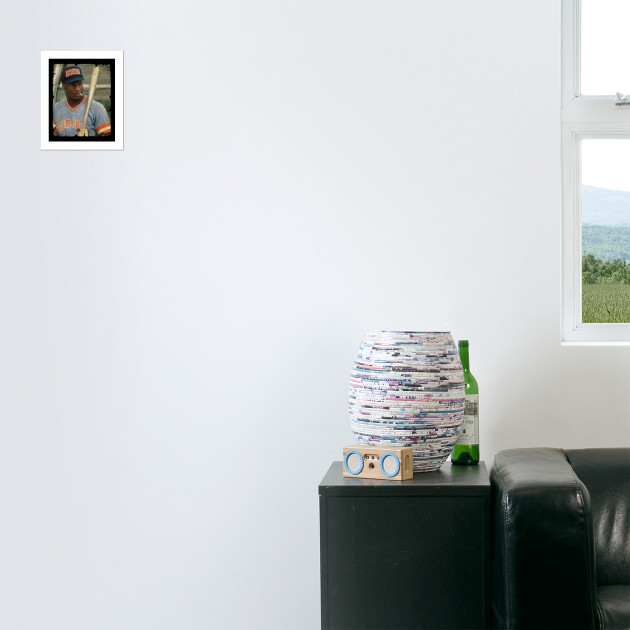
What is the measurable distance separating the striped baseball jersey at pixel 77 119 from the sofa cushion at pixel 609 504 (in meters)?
1.76

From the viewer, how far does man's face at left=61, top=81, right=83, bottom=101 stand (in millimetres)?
2705

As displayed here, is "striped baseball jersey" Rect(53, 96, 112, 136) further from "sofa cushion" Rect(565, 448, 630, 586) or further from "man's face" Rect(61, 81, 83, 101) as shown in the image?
"sofa cushion" Rect(565, 448, 630, 586)

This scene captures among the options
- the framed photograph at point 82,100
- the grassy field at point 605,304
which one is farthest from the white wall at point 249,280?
the grassy field at point 605,304

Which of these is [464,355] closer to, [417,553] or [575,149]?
[417,553]

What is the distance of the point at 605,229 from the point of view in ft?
8.96

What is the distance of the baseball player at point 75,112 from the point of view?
8.82ft

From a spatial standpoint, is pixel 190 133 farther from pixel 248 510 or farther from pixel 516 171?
pixel 248 510

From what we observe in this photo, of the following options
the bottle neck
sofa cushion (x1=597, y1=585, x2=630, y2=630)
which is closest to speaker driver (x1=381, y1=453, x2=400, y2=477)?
the bottle neck

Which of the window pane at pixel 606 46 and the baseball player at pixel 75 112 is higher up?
the window pane at pixel 606 46

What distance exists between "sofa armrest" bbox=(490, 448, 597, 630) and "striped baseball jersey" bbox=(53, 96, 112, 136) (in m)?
1.73

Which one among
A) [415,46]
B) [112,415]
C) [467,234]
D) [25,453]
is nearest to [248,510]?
[112,415]

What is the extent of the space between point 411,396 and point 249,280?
766 mm

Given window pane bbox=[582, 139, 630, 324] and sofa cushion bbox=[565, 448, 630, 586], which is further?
window pane bbox=[582, 139, 630, 324]

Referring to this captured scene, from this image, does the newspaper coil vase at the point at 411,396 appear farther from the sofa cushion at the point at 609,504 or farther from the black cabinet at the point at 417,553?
the sofa cushion at the point at 609,504
